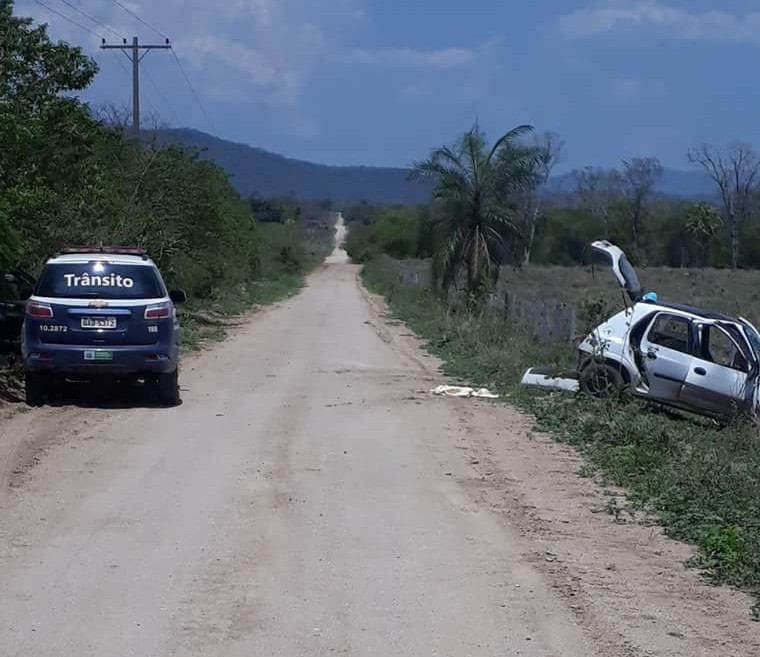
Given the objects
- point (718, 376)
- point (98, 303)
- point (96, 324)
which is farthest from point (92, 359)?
point (718, 376)

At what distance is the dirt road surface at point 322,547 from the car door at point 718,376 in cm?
219

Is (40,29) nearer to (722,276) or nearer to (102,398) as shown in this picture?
(102,398)

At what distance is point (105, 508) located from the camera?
902 cm

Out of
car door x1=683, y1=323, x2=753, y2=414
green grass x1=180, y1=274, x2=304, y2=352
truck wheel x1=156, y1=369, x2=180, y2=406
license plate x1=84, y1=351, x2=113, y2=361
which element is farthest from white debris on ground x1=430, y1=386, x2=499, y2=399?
green grass x1=180, y1=274, x2=304, y2=352

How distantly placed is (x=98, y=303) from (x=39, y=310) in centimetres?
68

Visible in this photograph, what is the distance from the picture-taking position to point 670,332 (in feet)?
49.8

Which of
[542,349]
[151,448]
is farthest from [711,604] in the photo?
[542,349]

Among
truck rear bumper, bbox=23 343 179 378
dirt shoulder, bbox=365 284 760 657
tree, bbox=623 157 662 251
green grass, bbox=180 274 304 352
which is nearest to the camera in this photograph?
dirt shoulder, bbox=365 284 760 657

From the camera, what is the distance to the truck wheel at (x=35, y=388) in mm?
14250

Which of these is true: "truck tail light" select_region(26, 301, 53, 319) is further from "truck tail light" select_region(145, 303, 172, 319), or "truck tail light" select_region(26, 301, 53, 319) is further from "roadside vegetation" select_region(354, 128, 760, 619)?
"roadside vegetation" select_region(354, 128, 760, 619)

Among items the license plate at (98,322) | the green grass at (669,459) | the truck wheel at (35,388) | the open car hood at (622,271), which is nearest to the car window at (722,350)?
the green grass at (669,459)

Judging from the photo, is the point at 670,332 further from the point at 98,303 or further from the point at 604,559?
the point at 604,559

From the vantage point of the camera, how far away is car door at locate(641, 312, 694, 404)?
576 inches

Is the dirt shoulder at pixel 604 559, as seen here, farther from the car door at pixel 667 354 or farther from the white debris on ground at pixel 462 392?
the white debris on ground at pixel 462 392
